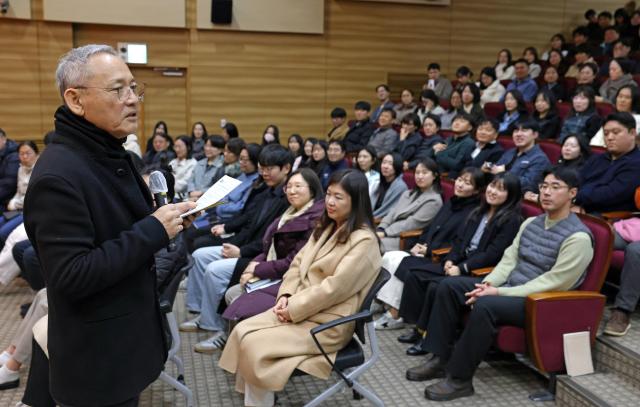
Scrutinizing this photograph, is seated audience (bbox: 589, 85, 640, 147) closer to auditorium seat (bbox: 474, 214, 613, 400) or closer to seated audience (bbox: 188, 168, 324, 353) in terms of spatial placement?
auditorium seat (bbox: 474, 214, 613, 400)

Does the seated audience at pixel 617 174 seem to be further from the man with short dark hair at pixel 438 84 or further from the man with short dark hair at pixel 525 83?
the man with short dark hair at pixel 438 84

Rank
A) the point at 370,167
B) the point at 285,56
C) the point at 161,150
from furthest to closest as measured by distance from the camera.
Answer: the point at 285,56 → the point at 161,150 → the point at 370,167

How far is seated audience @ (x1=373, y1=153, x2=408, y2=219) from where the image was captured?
4.06 metres

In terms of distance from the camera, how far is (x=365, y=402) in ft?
8.04

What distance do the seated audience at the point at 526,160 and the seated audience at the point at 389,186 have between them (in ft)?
2.20

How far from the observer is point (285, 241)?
9.10 ft

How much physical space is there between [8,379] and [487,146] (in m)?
3.70

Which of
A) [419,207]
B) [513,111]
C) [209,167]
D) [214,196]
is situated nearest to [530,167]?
[419,207]

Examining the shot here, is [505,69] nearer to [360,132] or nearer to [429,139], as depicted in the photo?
[360,132]

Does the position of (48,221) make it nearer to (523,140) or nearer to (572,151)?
(572,151)

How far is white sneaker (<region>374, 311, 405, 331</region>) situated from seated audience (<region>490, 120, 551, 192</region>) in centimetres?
136

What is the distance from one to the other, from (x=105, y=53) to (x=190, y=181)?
4.37 meters

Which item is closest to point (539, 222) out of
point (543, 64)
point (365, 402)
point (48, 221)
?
point (365, 402)

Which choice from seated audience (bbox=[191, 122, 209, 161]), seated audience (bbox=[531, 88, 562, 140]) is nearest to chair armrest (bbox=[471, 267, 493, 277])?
seated audience (bbox=[531, 88, 562, 140])
